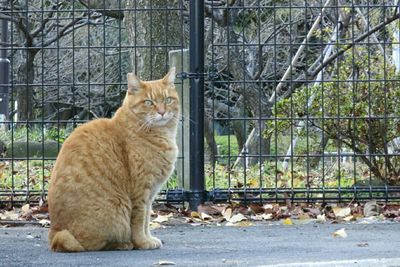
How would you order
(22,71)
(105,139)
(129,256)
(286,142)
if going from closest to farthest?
(129,256) < (105,139) < (286,142) < (22,71)

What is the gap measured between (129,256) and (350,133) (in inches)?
164

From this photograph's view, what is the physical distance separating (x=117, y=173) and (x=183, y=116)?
2376 millimetres

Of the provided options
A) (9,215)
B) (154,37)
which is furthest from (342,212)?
(9,215)

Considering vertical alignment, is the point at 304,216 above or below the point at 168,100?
below

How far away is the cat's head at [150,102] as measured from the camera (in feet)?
22.2

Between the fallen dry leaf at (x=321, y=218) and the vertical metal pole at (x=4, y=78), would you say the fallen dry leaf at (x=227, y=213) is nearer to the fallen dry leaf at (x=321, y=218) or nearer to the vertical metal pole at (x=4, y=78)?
the fallen dry leaf at (x=321, y=218)

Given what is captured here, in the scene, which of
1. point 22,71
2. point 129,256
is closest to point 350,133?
point 129,256

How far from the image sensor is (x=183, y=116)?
877 centimetres

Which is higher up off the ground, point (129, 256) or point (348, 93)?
point (348, 93)

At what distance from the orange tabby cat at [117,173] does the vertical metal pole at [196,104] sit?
172 cm

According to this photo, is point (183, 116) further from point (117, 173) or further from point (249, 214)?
point (117, 173)

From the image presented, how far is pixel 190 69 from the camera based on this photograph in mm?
8727

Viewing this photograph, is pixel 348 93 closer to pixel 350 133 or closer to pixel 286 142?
pixel 350 133

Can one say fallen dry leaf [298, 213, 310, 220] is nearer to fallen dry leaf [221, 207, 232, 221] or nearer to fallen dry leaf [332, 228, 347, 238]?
fallen dry leaf [221, 207, 232, 221]
